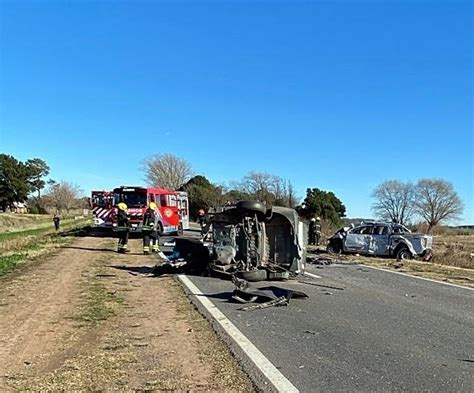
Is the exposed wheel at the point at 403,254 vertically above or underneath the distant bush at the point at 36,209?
underneath

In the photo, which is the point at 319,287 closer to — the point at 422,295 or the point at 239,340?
the point at 422,295

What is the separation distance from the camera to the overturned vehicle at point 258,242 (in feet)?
44.6

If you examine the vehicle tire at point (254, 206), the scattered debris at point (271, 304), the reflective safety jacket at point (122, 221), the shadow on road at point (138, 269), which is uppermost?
the vehicle tire at point (254, 206)

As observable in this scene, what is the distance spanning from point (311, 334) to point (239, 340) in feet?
3.55

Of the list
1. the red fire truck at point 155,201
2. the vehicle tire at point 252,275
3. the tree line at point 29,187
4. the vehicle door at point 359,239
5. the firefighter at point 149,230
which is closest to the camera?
the vehicle tire at point 252,275

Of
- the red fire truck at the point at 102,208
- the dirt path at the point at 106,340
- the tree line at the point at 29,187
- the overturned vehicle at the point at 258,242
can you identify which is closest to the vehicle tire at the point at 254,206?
the overturned vehicle at the point at 258,242

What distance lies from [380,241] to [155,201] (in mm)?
12587

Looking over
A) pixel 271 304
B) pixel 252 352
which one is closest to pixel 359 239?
pixel 271 304

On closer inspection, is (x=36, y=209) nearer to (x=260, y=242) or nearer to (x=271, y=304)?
(x=260, y=242)

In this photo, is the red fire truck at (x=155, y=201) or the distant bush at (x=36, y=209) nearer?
the red fire truck at (x=155, y=201)

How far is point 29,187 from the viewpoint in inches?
4077

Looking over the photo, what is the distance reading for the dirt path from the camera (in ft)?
18.3

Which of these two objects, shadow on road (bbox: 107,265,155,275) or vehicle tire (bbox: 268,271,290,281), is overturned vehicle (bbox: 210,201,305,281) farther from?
shadow on road (bbox: 107,265,155,275)

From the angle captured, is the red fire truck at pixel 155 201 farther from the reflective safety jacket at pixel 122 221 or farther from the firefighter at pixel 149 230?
the firefighter at pixel 149 230
